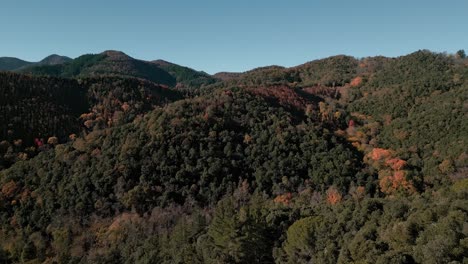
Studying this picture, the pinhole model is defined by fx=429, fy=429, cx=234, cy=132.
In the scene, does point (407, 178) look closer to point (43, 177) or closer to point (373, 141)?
point (373, 141)

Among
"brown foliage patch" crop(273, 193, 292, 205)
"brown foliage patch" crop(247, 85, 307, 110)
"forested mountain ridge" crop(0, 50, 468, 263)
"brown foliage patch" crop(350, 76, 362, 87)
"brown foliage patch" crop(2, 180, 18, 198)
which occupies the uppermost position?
Result: "brown foliage patch" crop(350, 76, 362, 87)

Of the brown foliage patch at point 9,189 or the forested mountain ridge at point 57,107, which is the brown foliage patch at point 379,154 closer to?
the forested mountain ridge at point 57,107

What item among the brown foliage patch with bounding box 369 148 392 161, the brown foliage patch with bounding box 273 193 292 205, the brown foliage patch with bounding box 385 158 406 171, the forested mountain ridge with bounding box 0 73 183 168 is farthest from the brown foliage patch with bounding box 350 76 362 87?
the brown foliage patch with bounding box 273 193 292 205

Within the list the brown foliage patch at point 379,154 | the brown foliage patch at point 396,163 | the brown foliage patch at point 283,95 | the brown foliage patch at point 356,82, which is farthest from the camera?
the brown foliage patch at point 356,82

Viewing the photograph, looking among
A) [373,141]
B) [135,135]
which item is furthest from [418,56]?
[135,135]

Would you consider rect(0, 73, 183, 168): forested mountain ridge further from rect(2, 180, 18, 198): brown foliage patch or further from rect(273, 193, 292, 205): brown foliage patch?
rect(273, 193, 292, 205): brown foliage patch

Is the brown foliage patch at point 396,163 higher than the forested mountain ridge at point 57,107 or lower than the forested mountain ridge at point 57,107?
lower

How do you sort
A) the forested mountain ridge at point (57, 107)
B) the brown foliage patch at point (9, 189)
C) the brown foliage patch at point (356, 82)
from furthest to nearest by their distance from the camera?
the brown foliage patch at point (356, 82), the forested mountain ridge at point (57, 107), the brown foliage patch at point (9, 189)

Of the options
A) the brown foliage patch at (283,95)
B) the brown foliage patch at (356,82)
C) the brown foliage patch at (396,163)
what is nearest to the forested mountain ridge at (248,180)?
the brown foliage patch at (396,163)

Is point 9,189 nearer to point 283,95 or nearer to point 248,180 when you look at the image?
point 248,180
